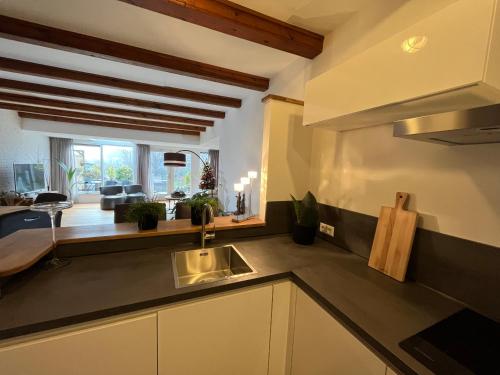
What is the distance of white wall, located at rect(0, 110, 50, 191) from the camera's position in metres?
4.33

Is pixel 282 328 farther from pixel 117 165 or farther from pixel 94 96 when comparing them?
pixel 117 165

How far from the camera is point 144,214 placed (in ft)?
4.69

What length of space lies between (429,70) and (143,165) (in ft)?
27.0

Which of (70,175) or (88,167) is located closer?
(70,175)

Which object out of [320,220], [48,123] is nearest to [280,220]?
[320,220]

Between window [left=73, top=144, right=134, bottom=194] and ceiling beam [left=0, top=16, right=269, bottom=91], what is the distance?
6.42 metres

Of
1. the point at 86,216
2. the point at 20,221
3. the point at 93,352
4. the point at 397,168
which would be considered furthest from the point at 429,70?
the point at 86,216

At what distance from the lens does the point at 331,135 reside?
1.61 metres

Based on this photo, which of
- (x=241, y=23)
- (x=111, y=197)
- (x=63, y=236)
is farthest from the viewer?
(x=111, y=197)

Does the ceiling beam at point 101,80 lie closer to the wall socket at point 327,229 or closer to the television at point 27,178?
the wall socket at point 327,229

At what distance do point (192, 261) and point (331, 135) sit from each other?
1.34 m

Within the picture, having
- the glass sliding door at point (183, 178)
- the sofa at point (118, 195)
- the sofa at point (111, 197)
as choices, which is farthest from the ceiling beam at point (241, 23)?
the glass sliding door at point (183, 178)

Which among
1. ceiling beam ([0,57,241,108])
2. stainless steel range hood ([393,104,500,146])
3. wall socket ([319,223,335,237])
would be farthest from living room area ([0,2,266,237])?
stainless steel range hood ([393,104,500,146])

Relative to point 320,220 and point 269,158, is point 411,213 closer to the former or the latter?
point 320,220
